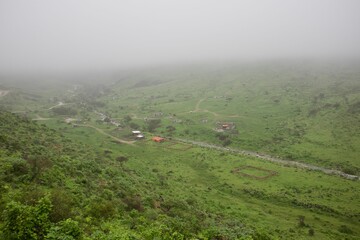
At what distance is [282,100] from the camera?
536 ft

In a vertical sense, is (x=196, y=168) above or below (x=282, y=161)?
above

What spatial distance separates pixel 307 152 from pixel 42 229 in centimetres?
8845

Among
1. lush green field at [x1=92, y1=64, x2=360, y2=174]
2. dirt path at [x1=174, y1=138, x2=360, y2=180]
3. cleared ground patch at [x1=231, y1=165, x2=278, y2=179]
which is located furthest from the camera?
lush green field at [x1=92, y1=64, x2=360, y2=174]

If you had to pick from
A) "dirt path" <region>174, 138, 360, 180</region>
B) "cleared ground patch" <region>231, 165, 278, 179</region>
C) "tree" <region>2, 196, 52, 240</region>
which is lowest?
"dirt path" <region>174, 138, 360, 180</region>

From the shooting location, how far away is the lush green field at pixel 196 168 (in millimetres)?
30734

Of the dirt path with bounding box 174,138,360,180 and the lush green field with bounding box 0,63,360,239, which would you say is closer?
the lush green field with bounding box 0,63,360,239

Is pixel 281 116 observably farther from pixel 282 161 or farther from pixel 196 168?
pixel 196 168

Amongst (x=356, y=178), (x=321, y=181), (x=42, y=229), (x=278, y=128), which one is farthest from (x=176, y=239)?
(x=278, y=128)

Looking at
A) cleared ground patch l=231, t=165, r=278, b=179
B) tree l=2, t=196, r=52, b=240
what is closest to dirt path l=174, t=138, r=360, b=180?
cleared ground patch l=231, t=165, r=278, b=179

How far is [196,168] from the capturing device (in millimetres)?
83062

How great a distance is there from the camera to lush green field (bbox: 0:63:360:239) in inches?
1210

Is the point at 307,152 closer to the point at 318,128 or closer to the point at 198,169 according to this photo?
the point at 318,128

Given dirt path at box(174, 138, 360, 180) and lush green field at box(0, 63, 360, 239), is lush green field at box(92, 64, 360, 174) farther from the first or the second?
dirt path at box(174, 138, 360, 180)

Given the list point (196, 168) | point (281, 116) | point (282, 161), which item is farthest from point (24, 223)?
point (281, 116)
